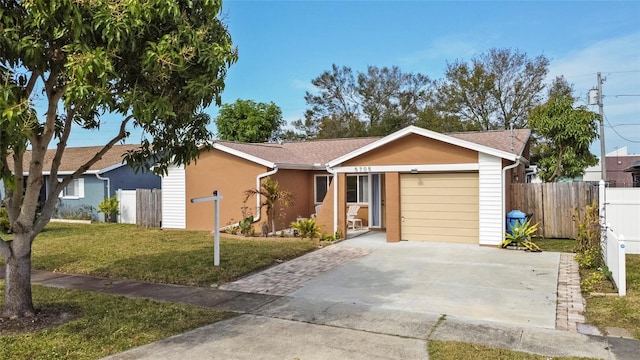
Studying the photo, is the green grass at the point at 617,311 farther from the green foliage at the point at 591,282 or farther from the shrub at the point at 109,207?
the shrub at the point at 109,207

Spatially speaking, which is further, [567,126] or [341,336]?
[567,126]

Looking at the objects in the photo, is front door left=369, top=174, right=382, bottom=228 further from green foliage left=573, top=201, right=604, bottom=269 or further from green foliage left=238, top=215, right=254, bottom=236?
green foliage left=573, top=201, right=604, bottom=269

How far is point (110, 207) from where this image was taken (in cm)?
2116

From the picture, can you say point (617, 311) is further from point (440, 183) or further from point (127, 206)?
point (127, 206)

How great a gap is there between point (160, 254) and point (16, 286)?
215 inches

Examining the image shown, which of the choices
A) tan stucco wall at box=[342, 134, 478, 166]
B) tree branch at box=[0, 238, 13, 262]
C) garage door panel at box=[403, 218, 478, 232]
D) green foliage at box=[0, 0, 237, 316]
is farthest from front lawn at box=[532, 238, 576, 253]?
tree branch at box=[0, 238, 13, 262]

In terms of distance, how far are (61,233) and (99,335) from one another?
13.2 m

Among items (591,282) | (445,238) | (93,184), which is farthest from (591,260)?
(93,184)

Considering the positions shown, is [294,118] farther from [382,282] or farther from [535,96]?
[382,282]

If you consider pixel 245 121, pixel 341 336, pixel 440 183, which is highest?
pixel 245 121

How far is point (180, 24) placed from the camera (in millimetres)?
5109

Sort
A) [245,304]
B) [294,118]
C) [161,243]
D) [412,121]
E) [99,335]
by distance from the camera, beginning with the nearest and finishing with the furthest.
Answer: [99,335] < [245,304] < [161,243] < [412,121] < [294,118]

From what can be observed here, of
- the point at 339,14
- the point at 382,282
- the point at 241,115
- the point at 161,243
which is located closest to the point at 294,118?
the point at 241,115

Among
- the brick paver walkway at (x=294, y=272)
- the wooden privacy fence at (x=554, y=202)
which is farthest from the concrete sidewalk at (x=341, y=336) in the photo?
the wooden privacy fence at (x=554, y=202)
